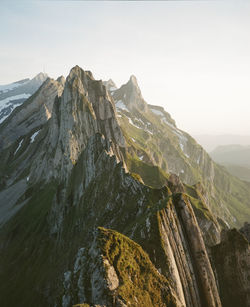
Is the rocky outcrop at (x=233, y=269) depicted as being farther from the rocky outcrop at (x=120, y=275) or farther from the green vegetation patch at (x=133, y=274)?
the green vegetation patch at (x=133, y=274)

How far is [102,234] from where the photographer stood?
18156 millimetres

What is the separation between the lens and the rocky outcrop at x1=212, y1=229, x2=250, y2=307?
81.6ft

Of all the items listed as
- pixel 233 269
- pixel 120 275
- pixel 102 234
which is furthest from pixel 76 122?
pixel 120 275

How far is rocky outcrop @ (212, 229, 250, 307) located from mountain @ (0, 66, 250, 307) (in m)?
0.10

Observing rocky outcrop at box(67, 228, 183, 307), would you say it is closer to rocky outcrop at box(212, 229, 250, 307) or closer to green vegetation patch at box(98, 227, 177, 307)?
green vegetation patch at box(98, 227, 177, 307)

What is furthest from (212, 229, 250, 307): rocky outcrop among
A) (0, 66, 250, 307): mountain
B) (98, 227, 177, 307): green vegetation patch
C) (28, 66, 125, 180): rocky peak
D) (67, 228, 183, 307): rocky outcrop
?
(28, 66, 125, 180): rocky peak

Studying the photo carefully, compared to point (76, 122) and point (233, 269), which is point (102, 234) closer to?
point (233, 269)

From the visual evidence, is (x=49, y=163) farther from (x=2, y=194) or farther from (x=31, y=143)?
(x=31, y=143)

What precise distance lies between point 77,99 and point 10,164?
3652 inches

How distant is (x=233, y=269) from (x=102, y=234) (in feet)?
57.5

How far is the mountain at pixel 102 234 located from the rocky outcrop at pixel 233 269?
10 centimetres

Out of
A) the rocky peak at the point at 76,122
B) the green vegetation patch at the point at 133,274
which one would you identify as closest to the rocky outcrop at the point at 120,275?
the green vegetation patch at the point at 133,274

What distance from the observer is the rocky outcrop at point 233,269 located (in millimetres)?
24859

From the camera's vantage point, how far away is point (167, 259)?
2084 centimetres
